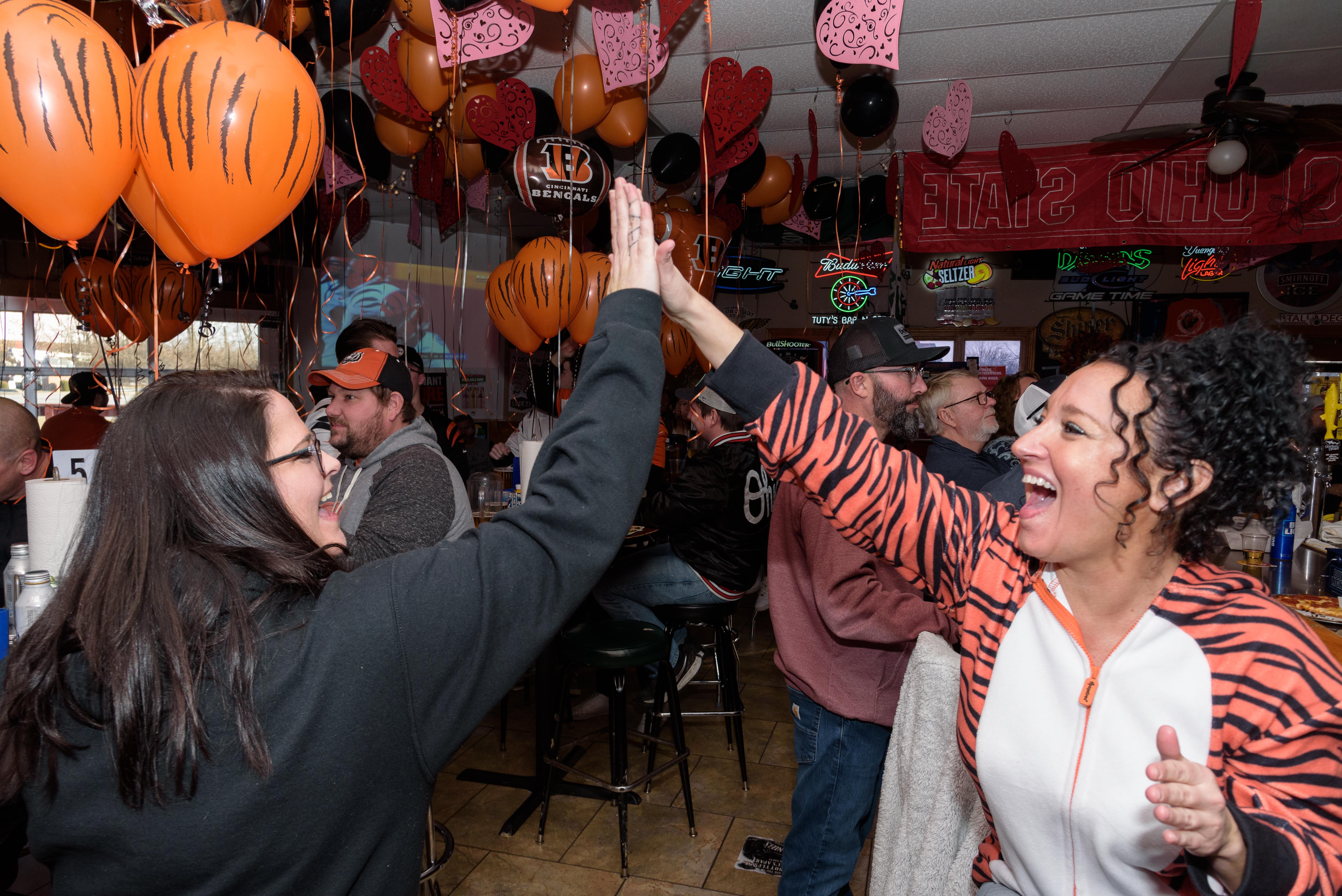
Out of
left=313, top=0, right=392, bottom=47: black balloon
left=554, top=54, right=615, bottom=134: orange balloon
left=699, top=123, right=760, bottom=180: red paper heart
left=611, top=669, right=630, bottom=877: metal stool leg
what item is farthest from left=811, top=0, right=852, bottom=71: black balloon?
left=611, top=669, right=630, bottom=877: metal stool leg

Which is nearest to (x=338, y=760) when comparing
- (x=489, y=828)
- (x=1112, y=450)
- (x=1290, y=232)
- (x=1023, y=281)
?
(x=1112, y=450)

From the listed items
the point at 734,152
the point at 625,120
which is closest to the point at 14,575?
the point at 625,120

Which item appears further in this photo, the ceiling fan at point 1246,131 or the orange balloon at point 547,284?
the orange balloon at point 547,284

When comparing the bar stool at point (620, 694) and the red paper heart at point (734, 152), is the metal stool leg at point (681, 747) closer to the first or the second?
the bar stool at point (620, 694)

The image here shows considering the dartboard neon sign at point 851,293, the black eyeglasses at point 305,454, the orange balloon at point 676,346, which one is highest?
the dartboard neon sign at point 851,293

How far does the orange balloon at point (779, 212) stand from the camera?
5.87 m

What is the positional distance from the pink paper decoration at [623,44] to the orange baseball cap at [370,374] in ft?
5.66

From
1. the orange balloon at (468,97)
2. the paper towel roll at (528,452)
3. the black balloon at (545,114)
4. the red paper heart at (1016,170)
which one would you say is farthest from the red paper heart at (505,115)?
the red paper heart at (1016,170)

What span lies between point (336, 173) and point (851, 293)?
5.94m

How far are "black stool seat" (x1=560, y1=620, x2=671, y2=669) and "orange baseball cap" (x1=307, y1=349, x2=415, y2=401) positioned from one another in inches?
42.2

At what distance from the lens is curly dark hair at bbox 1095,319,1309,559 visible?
1.00 metres

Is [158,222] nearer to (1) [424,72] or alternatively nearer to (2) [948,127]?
(1) [424,72]

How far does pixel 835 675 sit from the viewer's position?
6.50 feet

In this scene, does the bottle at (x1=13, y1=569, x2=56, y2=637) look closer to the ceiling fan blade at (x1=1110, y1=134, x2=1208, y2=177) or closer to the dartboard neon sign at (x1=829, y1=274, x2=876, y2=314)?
the ceiling fan blade at (x1=1110, y1=134, x2=1208, y2=177)
